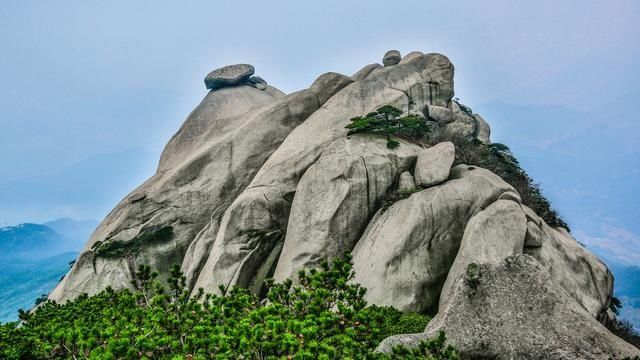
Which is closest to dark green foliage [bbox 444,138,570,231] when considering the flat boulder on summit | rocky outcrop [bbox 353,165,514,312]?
rocky outcrop [bbox 353,165,514,312]

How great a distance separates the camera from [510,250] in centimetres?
1753

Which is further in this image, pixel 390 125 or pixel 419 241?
pixel 390 125

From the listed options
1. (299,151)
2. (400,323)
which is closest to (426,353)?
(400,323)

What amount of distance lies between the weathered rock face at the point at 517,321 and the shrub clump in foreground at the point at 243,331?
933 mm

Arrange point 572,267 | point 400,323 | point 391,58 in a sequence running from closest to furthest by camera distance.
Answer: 1. point 400,323
2. point 572,267
3. point 391,58

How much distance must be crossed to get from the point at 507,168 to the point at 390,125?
7.93 metres

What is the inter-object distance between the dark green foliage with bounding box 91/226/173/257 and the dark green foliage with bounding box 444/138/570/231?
660 inches

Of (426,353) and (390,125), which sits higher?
(390,125)

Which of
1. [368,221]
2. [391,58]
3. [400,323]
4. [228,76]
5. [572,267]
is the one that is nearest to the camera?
[400,323]

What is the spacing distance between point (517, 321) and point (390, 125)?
14825 mm

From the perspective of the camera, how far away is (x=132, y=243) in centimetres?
2711

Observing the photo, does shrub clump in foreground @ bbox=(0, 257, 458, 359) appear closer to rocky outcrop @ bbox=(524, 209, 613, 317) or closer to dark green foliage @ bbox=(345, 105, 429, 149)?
rocky outcrop @ bbox=(524, 209, 613, 317)

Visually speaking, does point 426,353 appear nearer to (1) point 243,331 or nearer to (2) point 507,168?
(1) point 243,331

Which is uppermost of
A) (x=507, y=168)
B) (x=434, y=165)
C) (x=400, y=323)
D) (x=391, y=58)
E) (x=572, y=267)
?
(x=391, y=58)
